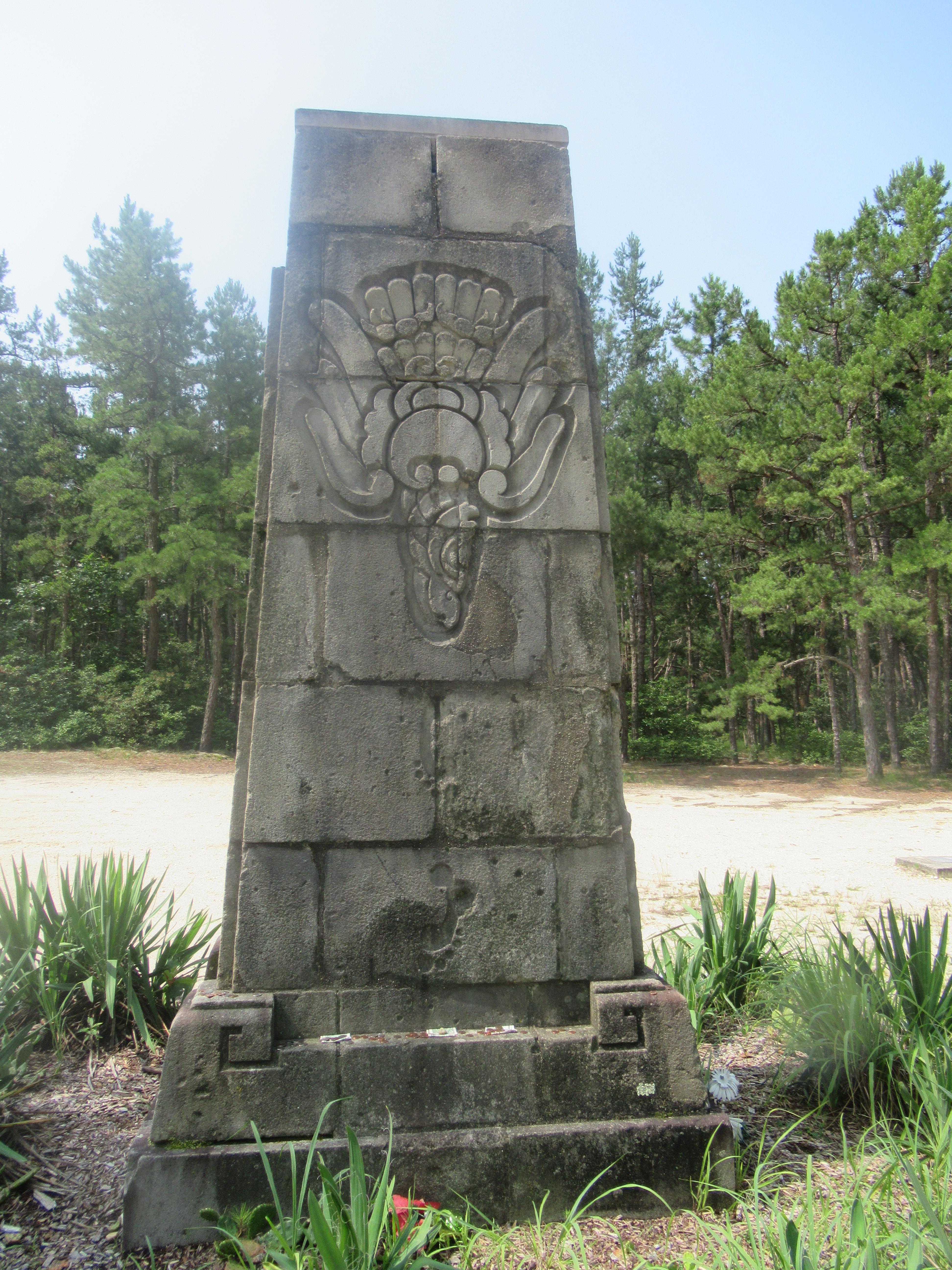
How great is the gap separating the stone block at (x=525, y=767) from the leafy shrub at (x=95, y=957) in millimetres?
1616

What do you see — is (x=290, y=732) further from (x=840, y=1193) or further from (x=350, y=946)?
(x=840, y=1193)

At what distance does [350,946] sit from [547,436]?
1603 mm

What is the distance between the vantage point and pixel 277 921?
227cm

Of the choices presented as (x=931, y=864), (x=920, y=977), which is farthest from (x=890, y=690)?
(x=920, y=977)

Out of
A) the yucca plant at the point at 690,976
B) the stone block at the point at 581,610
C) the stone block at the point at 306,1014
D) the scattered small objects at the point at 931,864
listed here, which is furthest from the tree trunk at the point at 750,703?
the stone block at the point at 306,1014

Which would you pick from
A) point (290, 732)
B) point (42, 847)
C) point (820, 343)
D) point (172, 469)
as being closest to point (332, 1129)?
point (290, 732)

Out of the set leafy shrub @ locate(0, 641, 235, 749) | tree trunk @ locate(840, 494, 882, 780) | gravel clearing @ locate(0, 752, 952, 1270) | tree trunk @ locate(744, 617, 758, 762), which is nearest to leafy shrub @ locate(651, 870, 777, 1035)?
gravel clearing @ locate(0, 752, 952, 1270)

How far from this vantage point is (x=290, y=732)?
2.33 m

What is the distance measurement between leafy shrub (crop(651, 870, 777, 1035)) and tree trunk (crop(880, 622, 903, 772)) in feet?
57.6

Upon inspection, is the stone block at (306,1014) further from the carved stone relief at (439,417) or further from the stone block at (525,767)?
the carved stone relief at (439,417)

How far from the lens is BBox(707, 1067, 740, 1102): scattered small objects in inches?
99.9

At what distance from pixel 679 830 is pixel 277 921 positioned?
8.74 meters

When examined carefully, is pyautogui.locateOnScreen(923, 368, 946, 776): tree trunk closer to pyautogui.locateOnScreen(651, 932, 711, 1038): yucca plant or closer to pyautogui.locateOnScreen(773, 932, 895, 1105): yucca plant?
pyautogui.locateOnScreen(651, 932, 711, 1038): yucca plant

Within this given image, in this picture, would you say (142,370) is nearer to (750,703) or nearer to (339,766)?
(750,703)
